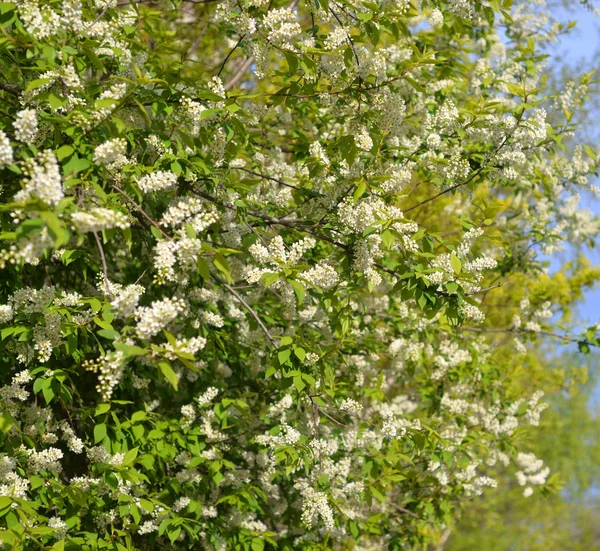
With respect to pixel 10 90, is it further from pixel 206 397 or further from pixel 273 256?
pixel 206 397

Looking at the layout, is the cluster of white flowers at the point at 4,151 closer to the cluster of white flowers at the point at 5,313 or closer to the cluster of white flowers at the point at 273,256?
the cluster of white flowers at the point at 5,313

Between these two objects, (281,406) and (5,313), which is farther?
(281,406)

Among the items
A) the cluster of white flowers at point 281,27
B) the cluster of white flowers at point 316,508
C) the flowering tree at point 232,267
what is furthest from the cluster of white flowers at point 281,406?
the cluster of white flowers at point 281,27

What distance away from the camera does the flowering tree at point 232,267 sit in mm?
2559

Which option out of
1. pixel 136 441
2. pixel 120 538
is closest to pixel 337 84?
pixel 136 441

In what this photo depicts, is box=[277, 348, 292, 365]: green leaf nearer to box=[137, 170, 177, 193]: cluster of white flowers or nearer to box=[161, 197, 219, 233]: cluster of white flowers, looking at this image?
box=[161, 197, 219, 233]: cluster of white flowers

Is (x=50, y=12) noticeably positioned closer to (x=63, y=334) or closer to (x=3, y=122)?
(x=3, y=122)

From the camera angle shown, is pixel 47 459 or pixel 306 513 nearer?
pixel 47 459

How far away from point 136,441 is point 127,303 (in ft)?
4.90

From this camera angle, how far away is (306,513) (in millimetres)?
3307

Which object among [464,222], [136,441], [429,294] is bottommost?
[136,441]

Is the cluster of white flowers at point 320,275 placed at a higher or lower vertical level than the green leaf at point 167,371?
higher

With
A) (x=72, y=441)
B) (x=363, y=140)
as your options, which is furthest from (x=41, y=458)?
(x=363, y=140)

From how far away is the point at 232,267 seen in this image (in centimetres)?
381
